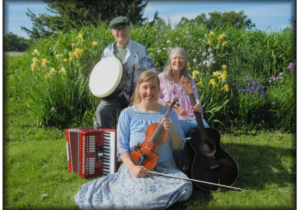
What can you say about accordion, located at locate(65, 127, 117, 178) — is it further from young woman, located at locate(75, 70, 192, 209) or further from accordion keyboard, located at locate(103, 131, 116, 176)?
young woman, located at locate(75, 70, 192, 209)

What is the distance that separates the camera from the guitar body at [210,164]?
112 inches

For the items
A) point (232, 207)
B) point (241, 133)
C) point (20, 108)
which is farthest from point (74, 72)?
point (232, 207)

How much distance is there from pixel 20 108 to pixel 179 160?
13.2 ft

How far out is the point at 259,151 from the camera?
420cm

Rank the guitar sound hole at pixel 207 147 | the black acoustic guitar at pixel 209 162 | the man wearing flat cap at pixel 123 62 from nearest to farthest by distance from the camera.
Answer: the black acoustic guitar at pixel 209 162 < the guitar sound hole at pixel 207 147 < the man wearing flat cap at pixel 123 62

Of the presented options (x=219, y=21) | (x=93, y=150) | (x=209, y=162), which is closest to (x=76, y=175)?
(x=93, y=150)

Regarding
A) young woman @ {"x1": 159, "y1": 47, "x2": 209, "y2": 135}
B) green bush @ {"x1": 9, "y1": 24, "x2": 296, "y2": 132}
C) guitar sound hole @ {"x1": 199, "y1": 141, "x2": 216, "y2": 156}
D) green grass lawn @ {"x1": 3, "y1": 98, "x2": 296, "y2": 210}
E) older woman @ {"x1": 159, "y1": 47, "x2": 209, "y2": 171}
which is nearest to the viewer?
green grass lawn @ {"x1": 3, "y1": 98, "x2": 296, "y2": 210}

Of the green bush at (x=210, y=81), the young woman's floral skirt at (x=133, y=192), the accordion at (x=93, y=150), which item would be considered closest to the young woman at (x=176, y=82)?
the accordion at (x=93, y=150)

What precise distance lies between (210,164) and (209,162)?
0.02m

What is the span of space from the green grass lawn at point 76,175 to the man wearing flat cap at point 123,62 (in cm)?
81

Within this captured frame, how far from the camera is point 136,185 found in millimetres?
2451

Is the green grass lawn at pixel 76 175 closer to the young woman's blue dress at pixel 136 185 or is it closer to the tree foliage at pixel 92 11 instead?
the young woman's blue dress at pixel 136 185

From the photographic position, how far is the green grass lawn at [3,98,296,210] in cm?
Result: 268

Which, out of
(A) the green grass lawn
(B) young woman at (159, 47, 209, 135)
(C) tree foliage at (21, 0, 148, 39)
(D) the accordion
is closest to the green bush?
(A) the green grass lawn
